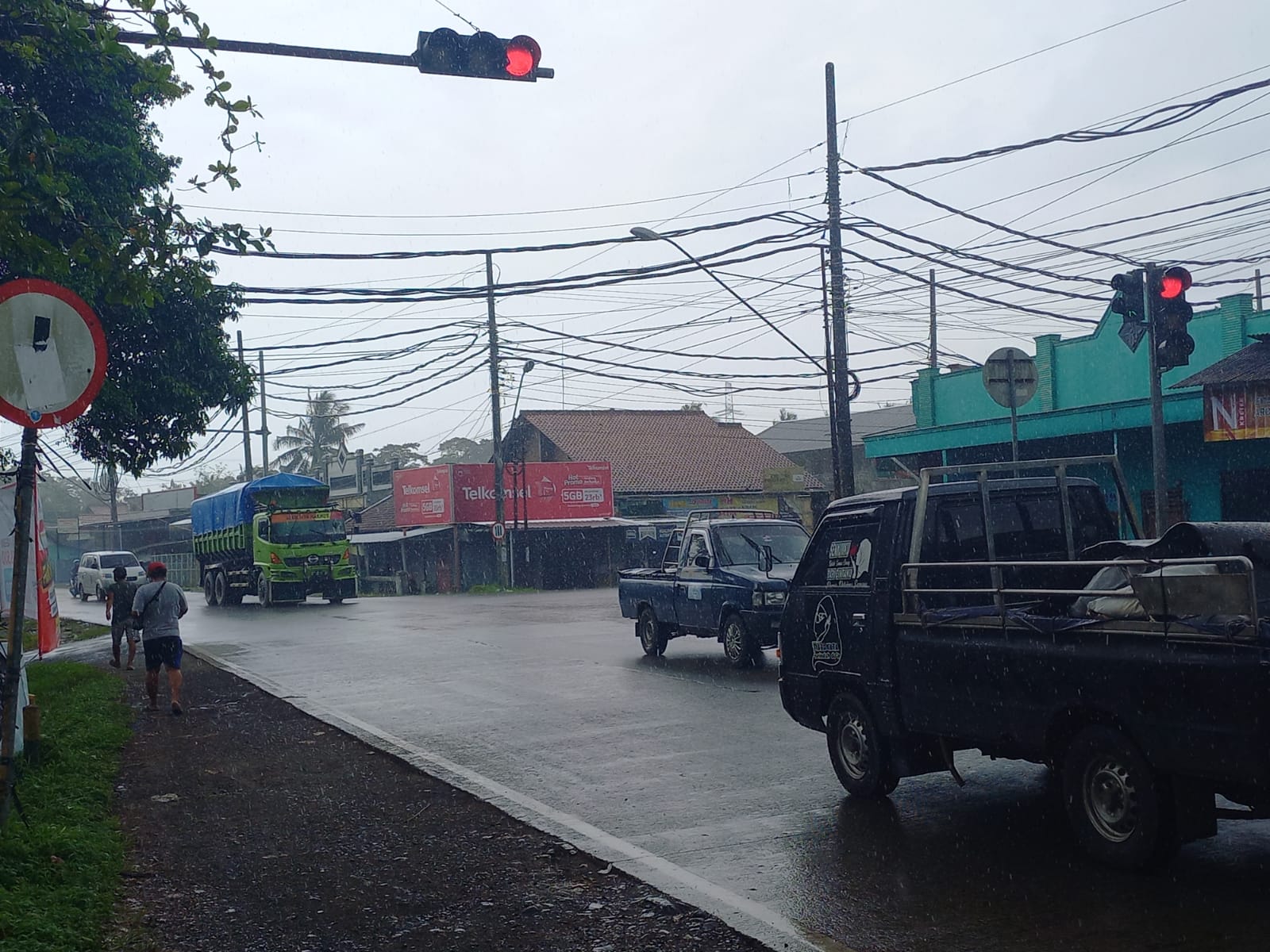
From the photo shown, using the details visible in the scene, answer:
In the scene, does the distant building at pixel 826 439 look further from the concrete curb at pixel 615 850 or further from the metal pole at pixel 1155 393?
the concrete curb at pixel 615 850

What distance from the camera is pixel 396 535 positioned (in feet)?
163

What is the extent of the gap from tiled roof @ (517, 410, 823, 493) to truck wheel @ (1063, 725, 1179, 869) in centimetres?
4766

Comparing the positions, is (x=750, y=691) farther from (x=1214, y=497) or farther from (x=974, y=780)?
(x=1214, y=497)

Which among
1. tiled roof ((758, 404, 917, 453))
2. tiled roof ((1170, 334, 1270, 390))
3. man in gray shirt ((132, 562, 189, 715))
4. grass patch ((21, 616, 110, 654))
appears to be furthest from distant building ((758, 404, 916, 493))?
man in gray shirt ((132, 562, 189, 715))

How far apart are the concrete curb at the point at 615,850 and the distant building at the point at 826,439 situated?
41.9m

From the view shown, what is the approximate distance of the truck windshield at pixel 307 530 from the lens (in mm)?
33531

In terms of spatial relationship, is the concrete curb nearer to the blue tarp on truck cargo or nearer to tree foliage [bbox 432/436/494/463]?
the blue tarp on truck cargo

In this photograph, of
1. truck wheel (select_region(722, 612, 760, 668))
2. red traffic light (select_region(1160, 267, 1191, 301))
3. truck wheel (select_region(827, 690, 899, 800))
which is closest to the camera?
truck wheel (select_region(827, 690, 899, 800))

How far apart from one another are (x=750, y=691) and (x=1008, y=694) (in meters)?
6.61

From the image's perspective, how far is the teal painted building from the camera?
22.1m

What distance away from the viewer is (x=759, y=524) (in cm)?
1603

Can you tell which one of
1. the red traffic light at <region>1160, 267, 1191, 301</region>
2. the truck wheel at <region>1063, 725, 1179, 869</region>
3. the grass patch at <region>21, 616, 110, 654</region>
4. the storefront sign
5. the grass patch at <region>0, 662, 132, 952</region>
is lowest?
the grass patch at <region>21, 616, 110, 654</region>

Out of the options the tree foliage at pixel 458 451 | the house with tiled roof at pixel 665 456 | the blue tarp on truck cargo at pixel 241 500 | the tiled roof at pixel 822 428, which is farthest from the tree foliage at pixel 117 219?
the tree foliage at pixel 458 451

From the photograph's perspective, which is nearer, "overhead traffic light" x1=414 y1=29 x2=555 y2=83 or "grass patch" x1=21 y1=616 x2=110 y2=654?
"overhead traffic light" x1=414 y1=29 x2=555 y2=83
